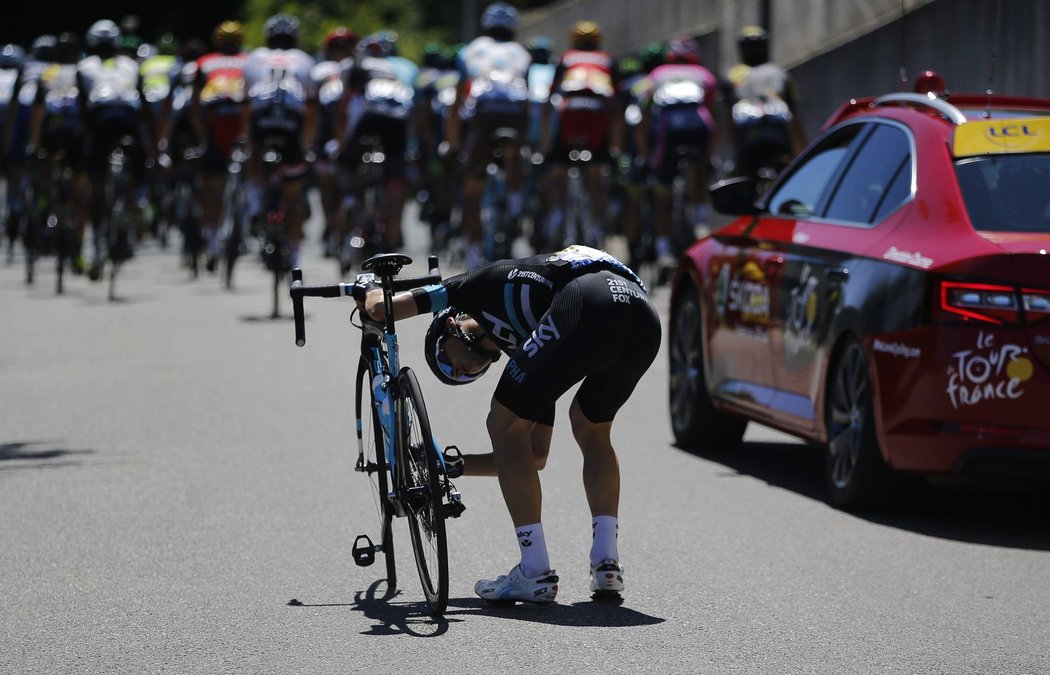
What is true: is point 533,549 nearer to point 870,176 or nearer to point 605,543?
point 605,543

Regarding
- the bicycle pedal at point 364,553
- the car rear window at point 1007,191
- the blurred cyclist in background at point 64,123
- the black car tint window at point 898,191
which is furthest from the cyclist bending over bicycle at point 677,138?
the bicycle pedal at point 364,553

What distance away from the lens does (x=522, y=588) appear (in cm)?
696

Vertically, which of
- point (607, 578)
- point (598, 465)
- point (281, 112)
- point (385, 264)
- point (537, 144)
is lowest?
point (607, 578)

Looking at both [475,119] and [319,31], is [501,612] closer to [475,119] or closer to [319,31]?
[475,119]

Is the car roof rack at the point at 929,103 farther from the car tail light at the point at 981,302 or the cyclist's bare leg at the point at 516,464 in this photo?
the cyclist's bare leg at the point at 516,464

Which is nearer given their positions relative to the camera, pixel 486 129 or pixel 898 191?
pixel 898 191

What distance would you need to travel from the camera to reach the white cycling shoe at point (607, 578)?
23.0 ft

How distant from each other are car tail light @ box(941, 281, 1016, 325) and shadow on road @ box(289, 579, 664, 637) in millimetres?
1973

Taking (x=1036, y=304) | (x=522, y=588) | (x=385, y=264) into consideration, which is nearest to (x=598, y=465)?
(x=522, y=588)

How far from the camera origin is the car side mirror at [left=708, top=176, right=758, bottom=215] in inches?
393

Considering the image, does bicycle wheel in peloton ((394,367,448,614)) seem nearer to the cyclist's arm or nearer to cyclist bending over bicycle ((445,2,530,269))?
the cyclist's arm

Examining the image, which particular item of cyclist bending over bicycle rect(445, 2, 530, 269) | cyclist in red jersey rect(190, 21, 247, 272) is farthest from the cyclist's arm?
cyclist bending over bicycle rect(445, 2, 530, 269)

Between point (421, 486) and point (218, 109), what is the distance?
1369 centimetres

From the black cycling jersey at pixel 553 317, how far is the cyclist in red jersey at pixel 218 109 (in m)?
13.0
